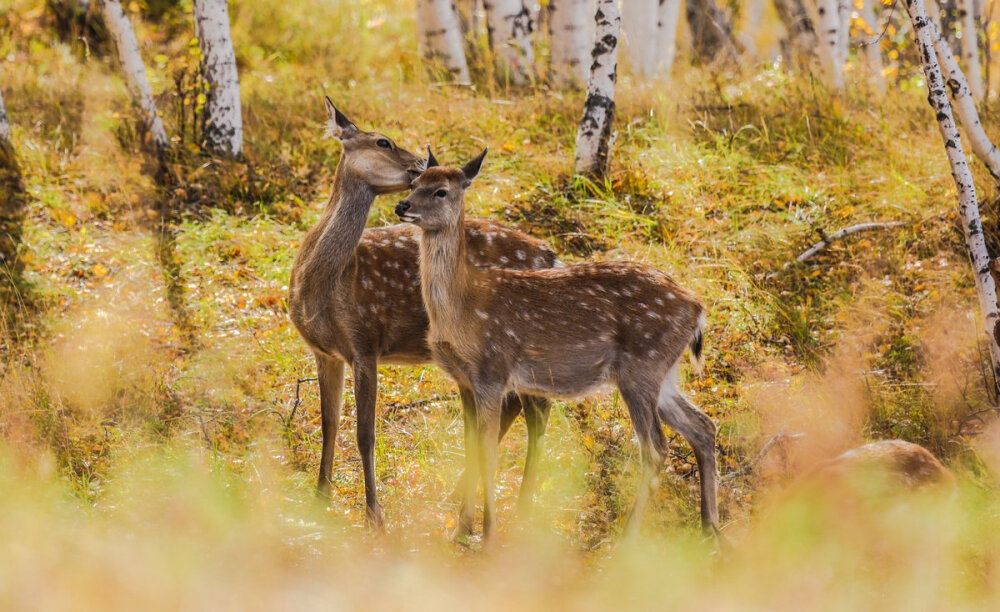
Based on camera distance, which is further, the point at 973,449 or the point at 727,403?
the point at 727,403

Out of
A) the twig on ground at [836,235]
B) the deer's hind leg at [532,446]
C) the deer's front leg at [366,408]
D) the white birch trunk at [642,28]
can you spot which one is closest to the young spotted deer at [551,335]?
the deer's hind leg at [532,446]

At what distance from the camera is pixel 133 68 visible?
10.8 metres

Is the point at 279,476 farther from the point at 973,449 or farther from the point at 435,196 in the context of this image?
the point at 973,449

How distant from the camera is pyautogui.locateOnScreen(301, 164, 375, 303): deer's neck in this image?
20.6 ft

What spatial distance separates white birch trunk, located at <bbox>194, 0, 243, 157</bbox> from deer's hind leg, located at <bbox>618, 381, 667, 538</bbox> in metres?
6.23

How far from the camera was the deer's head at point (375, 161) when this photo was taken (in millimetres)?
6602

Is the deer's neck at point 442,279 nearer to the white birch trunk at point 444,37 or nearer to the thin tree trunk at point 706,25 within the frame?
the white birch trunk at point 444,37

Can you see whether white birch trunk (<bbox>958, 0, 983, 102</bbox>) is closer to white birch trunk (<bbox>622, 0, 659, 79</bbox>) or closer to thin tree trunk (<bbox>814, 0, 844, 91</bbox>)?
thin tree trunk (<bbox>814, 0, 844, 91</bbox>)

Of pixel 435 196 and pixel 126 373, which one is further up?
pixel 435 196

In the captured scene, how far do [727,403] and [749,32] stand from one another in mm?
18136

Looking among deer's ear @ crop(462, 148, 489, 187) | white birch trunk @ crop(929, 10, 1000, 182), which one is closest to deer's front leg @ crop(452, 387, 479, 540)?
deer's ear @ crop(462, 148, 489, 187)

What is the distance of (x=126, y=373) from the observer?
7.54m

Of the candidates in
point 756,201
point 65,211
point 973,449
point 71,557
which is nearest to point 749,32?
point 756,201

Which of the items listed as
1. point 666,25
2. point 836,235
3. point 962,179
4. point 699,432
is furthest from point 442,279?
point 666,25
